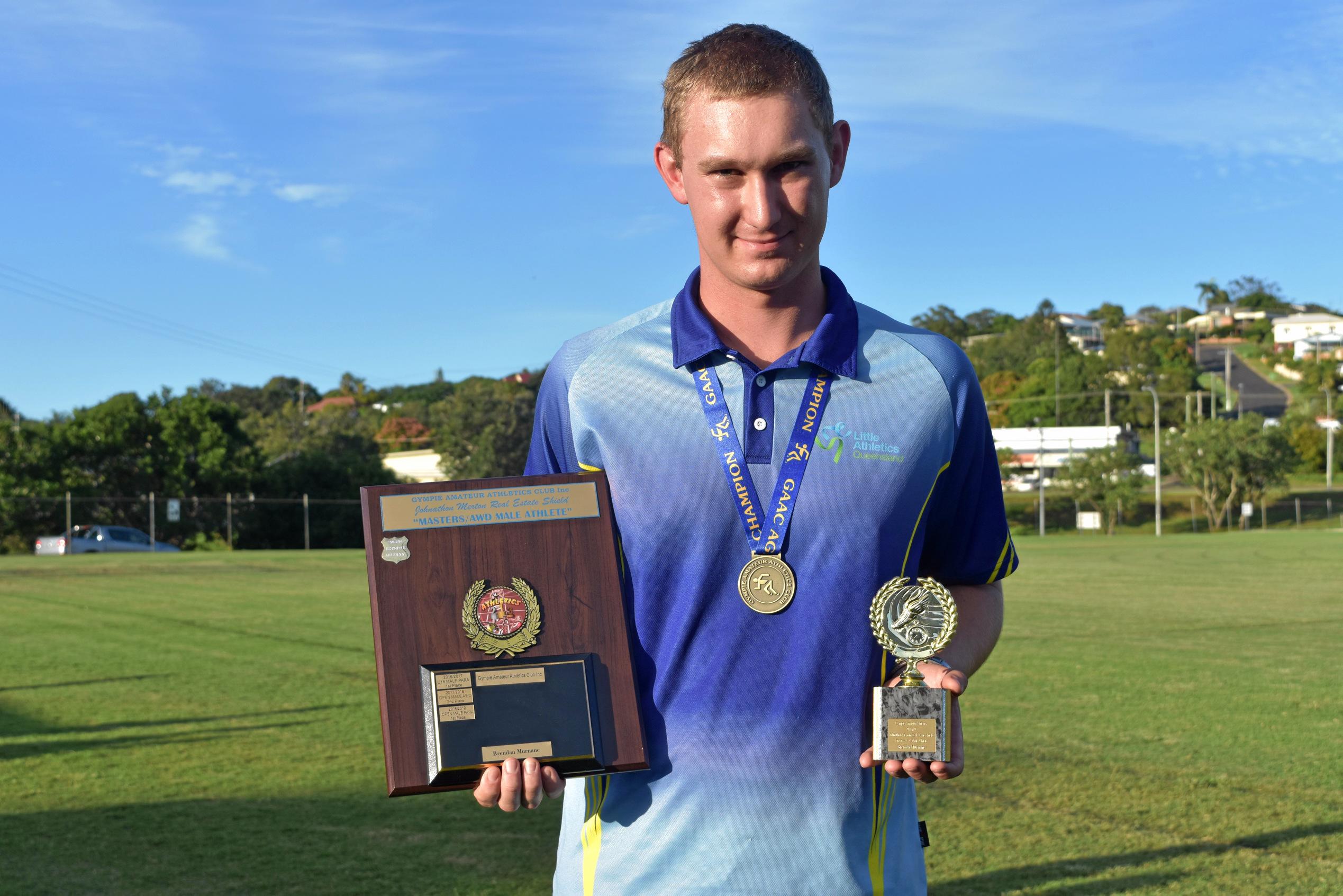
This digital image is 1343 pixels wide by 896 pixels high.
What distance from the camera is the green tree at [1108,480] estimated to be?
194 ft

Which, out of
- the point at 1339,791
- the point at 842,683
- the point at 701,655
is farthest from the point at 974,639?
the point at 1339,791

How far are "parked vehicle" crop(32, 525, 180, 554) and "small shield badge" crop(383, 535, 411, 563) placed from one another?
38.5m

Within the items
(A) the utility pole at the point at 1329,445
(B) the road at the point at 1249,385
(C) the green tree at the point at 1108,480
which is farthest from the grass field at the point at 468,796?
(B) the road at the point at 1249,385

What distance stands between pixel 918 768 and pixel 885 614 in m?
0.23

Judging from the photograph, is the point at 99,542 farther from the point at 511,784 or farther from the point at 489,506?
the point at 511,784

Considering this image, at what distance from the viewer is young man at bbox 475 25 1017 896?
6.61ft

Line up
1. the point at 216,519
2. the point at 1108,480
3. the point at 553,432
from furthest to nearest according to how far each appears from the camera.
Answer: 1. the point at 1108,480
2. the point at 216,519
3. the point at 553,432

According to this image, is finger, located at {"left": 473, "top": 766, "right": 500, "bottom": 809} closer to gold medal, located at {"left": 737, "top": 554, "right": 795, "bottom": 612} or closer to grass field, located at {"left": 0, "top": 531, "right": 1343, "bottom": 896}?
gold medal, located at {"left": 737, "top": 554, "right": 795, "bottom": 612}

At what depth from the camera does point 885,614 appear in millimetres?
1999

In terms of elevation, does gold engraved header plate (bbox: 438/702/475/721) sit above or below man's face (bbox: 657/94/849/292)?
below

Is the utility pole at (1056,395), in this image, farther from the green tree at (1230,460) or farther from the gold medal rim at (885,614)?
the gold medal rim at (885,614)

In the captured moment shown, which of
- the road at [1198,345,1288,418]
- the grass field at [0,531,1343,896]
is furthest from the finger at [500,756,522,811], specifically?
the road at [1198,345,1288,418]

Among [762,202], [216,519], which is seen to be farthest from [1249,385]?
[762,202]

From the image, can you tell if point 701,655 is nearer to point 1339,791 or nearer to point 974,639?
point 974,639
